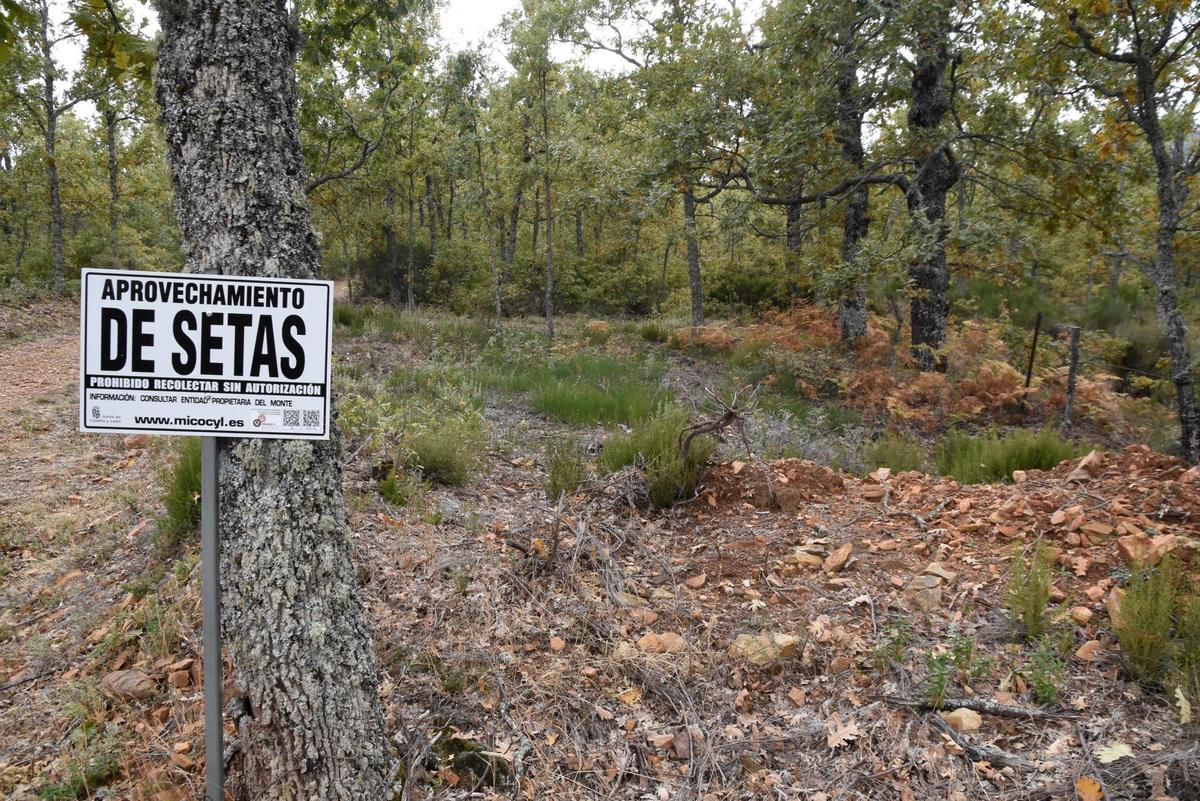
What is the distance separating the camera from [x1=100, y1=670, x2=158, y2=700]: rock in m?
2.77

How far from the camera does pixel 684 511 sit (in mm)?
Answer: 4797

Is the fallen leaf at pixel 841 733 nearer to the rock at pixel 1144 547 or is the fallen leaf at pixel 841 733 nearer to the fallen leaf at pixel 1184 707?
the fallen leaf at pixel 1184 707

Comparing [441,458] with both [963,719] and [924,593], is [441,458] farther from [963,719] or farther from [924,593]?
[963,719]

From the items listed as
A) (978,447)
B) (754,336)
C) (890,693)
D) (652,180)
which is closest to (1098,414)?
(978,447)

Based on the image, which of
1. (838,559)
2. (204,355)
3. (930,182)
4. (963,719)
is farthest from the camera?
(930,182)

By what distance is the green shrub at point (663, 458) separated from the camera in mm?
4840

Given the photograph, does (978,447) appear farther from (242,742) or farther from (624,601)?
A: (242,742)

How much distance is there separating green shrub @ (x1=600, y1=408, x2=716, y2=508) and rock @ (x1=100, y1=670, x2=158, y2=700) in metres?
3.10

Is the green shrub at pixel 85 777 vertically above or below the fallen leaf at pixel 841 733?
below

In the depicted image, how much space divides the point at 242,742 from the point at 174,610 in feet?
4.33

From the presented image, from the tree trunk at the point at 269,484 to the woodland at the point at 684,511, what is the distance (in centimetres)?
1

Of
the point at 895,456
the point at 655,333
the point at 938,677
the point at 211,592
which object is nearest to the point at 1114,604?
the point at 938,677

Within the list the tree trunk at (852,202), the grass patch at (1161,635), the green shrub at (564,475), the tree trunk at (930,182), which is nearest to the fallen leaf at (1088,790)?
the grass patch at (1161,635)

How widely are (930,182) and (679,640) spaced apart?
8.15m
